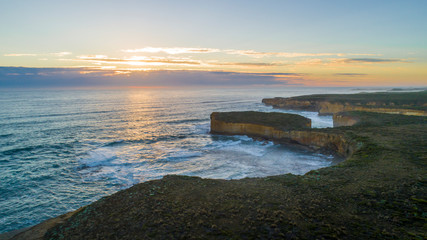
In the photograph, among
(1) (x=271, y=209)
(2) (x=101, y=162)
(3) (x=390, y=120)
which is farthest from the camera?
(3) (x=390, y=120)

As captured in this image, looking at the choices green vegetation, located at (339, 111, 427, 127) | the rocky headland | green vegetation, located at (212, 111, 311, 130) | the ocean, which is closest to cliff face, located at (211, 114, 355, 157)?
green vegetation, located at (212, 111, 311, 130)

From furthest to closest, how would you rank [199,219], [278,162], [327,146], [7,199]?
1. [327,146]
2. [278,162]
3. [7,199]
4. [199,219]

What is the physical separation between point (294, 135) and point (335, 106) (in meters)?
42.5

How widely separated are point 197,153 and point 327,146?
1595 centimetres

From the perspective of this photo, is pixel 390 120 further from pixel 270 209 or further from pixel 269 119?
pixel 270 209

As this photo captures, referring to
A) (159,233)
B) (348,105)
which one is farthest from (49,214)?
(348,105)

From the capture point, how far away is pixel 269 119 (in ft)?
128

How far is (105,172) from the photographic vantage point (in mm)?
21812

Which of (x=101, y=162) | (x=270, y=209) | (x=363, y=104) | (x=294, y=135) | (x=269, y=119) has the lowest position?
(x=101, y=162)

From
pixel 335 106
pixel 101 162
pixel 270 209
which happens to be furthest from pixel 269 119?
pixel 335 106

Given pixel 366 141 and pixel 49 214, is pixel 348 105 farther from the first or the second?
pixel 49 214

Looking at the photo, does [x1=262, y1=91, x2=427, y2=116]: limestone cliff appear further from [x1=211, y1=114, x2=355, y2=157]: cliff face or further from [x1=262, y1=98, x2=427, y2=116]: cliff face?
[x1=211, y1=114, x2=355, y2=157]: cliff face

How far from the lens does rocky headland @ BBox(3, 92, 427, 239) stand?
7.88 metres

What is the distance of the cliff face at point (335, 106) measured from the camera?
47.2m
